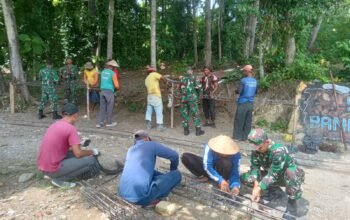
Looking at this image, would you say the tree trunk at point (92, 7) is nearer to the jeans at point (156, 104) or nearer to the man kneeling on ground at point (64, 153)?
the jeans at point (156, 104)

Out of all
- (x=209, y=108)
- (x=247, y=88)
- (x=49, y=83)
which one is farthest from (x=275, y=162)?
(x=49, y=83)

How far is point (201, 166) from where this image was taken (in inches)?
218

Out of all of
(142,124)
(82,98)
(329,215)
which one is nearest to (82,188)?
(329,215)

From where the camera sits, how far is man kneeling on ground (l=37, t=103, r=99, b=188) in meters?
5.12

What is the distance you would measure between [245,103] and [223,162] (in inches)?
140

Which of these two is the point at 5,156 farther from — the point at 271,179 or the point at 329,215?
the point at 329,215

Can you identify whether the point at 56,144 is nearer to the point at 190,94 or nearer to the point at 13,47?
the point at 190,94

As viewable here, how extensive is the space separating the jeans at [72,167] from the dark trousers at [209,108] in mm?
4785

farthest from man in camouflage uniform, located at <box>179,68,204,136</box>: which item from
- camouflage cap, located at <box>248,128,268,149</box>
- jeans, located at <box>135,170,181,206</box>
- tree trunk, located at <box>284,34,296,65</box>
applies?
camouflage cap, located at <box>248,128,268,149</box>

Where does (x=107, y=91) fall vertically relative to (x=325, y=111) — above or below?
above

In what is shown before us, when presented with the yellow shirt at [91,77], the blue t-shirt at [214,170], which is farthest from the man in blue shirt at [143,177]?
the yellow shirt at [91,77]

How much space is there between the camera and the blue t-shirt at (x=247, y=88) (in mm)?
8234

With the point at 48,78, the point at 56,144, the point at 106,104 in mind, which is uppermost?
the point at 48,78

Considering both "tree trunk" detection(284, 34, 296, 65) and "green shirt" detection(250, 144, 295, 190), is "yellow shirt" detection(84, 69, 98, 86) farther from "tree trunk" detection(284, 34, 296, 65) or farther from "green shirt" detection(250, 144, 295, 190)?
"green shirt" detection(250, 144, 295, 190)
